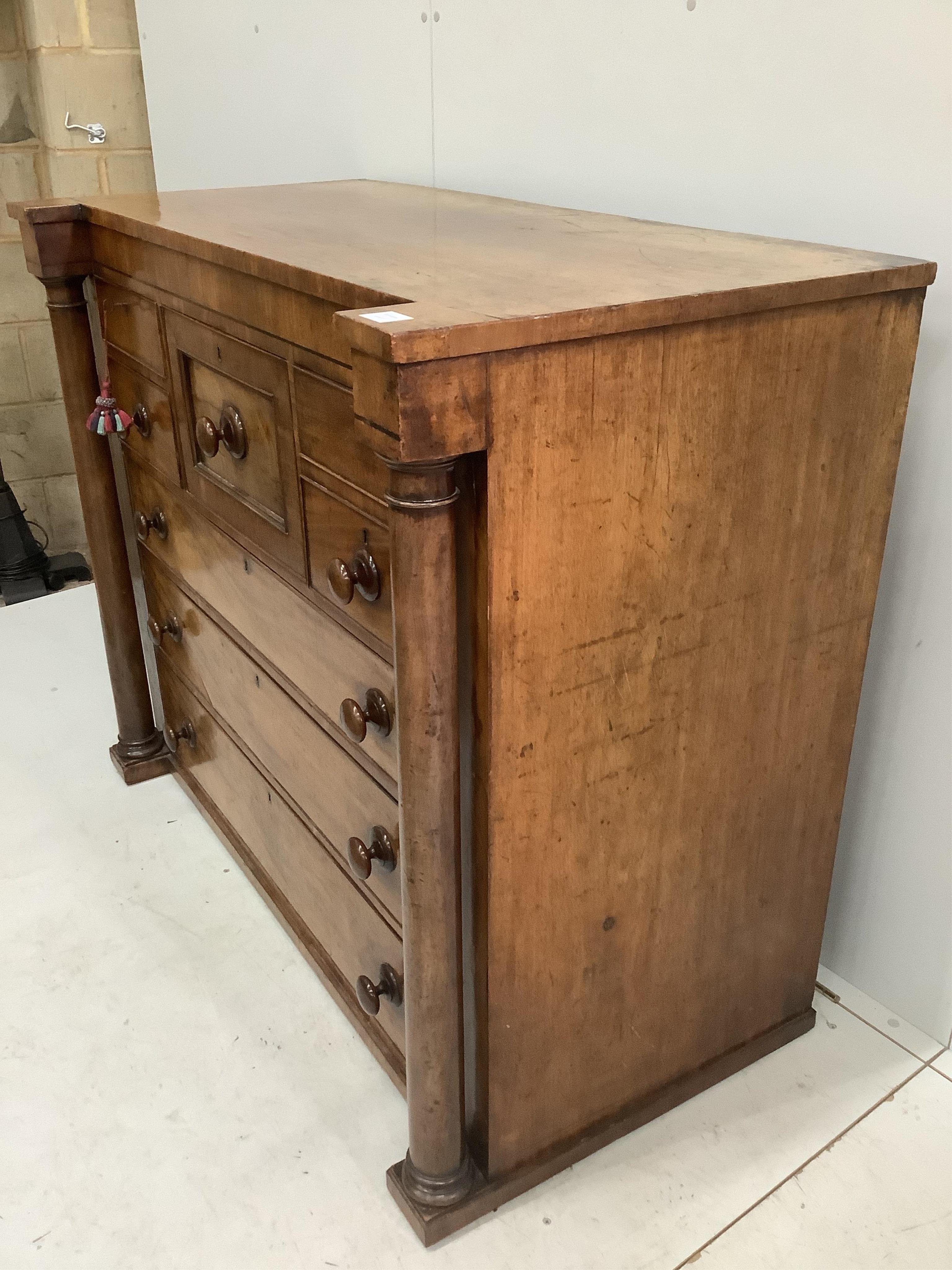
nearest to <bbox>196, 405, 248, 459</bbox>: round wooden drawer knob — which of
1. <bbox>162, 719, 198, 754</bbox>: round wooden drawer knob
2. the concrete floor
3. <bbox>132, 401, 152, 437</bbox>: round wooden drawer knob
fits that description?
<bbox>132, 401, 152, 437</bbox>: round wooden drawer knob

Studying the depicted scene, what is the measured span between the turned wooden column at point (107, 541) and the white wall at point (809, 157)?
0.63 metres

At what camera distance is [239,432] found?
4.11 ft

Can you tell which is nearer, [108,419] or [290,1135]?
[290,1135]

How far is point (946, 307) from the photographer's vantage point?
116 centimetres

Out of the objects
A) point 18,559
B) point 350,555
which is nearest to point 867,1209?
point 350,555

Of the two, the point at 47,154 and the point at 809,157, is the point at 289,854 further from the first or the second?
the point at 47,154

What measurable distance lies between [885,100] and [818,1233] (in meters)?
1.21

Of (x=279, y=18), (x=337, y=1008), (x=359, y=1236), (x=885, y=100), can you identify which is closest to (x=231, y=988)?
(x=337, y=1008)

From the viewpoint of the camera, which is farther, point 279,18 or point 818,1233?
point 279,18

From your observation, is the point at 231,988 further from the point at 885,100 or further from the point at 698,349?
the point at 885,100

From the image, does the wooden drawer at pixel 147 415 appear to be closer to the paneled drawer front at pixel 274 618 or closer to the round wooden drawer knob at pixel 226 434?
the paneled drawer front at pixel 274 618

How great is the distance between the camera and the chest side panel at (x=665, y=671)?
92cm

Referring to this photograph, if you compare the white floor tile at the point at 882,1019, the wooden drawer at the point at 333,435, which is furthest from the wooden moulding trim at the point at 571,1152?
the wooden drawer at the point at 333,435

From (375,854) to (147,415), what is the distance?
0.77 m
